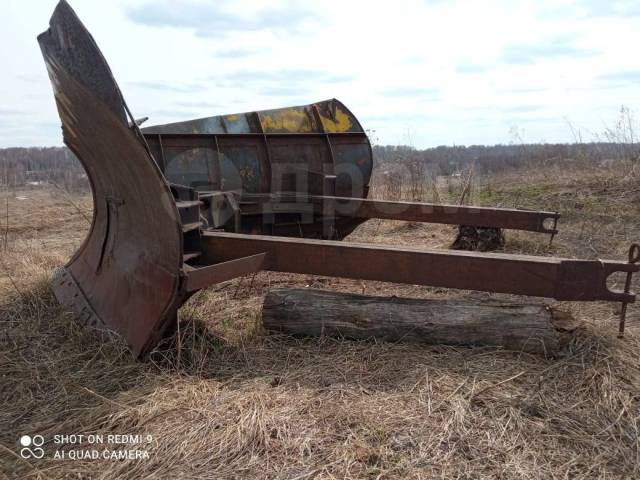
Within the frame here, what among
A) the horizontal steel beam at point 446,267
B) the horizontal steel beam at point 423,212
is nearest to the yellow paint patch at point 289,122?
the horizontal steel beam at point 423,212

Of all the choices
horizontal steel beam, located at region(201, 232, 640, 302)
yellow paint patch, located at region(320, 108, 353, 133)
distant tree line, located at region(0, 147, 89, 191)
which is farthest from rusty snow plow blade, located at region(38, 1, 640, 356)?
distant tree line, located at region(0, 147, 89, 191)

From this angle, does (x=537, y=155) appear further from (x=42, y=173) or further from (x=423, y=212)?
(x=42, y=173)

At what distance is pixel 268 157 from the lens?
16.7 ft

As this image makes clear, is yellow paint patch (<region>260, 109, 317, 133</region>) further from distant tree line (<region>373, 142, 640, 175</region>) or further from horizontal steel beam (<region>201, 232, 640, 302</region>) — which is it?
distant tree line (<region>373, 142, 640, 175</region>)

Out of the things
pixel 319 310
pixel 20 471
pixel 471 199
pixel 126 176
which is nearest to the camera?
pixel 20 471

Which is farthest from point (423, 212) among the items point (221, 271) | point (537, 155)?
point (537, 155)

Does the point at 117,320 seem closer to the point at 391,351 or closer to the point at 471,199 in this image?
the point at 391,351

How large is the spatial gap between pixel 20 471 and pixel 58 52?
6.58ft

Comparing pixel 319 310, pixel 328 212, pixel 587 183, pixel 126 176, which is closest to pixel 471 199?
pixel 587 183

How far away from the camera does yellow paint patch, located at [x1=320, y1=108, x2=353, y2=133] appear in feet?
18.4

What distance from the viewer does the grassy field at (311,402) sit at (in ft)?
6.85

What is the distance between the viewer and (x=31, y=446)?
2.28 meters

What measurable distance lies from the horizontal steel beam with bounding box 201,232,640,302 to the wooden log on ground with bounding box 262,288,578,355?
26cm

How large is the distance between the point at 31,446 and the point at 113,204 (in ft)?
5.18
